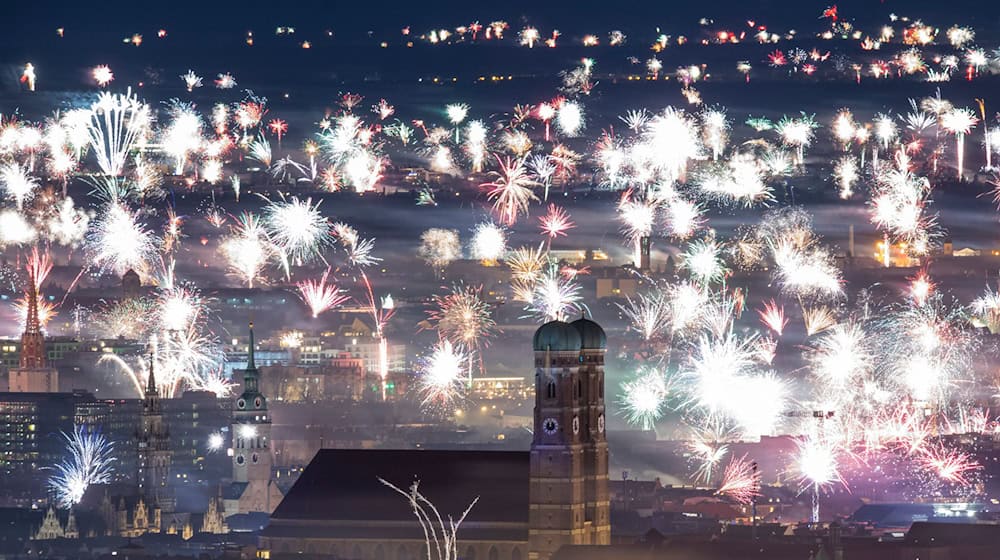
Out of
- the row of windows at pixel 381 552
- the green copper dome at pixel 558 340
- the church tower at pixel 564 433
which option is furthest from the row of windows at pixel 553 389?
the row of windows at pixel 381 552

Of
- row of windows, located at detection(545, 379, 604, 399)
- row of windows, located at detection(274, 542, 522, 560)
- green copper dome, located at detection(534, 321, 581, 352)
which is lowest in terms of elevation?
row of windows, located at detection(274, 542, 522, 560)

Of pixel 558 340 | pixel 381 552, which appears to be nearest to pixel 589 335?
pixel 558 340

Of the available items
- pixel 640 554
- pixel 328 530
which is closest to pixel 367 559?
pixel 328 530

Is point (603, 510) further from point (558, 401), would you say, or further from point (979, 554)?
point (979, 554)

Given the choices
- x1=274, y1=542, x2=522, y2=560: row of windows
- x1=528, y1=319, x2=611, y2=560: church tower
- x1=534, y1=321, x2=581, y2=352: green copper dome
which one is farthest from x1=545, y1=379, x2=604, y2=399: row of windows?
x1=274, y1=542, x2=522, y2=560: row of windows

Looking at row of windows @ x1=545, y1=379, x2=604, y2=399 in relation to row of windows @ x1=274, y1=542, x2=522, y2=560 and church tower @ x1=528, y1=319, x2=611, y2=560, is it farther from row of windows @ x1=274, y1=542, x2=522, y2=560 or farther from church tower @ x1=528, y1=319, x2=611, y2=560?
row of windows @ x1=274, y1=542, x2=522, y2=560

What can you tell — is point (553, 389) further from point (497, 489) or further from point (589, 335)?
point (497, 489)
